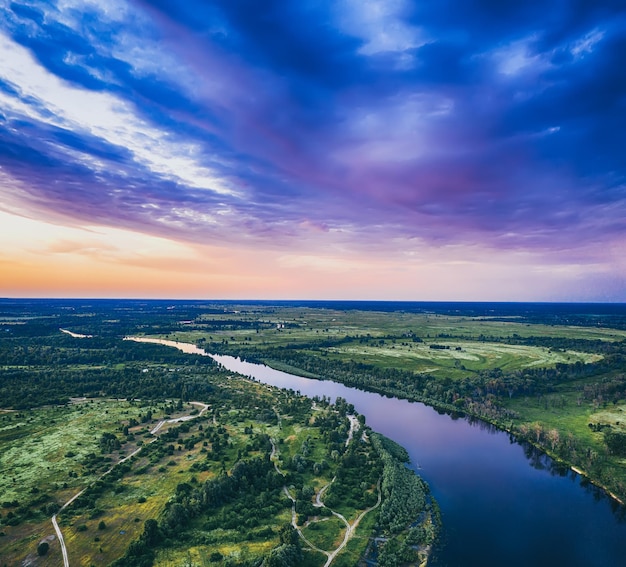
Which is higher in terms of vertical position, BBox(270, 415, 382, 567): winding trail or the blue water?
BBox(270, 415, 382, 567): winding trail

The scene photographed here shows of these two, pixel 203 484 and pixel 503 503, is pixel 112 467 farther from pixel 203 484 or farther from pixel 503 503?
pixel 503 503

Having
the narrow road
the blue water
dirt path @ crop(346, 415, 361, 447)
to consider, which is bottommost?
the blue water

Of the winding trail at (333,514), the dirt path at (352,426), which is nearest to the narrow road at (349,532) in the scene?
the winding trail at (333,514)

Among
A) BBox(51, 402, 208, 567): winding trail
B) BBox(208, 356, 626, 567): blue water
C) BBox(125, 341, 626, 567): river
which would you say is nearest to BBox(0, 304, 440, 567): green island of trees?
BBox(51, 402, 208, 567): winding trail

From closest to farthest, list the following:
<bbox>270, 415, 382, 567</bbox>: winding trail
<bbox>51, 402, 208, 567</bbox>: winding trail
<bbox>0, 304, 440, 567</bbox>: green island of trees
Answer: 1. <bbox>51, 402, 208, 567</bbox>: winding trail
2. <bbox>270, 415, 382, 567</bbox>: winding trail
3. <bbox>0, 304, 440, 567</bbox>: green island of trees

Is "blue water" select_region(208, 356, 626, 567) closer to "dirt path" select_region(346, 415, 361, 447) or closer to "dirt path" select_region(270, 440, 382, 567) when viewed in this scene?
"dirt path" select_region(346, 415, 361, 447)

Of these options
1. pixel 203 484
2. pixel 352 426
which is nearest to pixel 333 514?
pixel 203 484

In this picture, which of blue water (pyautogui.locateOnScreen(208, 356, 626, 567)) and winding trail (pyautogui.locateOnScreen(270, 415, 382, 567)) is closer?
winding trail (pyautogui.locateOnScreen(270, 415, 382, 567))

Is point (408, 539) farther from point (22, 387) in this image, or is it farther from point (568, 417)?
point (22, 387)

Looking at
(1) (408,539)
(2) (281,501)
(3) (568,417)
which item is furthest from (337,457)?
(3) (568,417)

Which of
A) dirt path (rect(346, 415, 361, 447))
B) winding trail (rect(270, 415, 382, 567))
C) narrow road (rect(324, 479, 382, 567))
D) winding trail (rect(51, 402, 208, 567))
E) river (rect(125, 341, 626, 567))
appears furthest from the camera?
dirt path (rect(346, 415, 361, 447))
